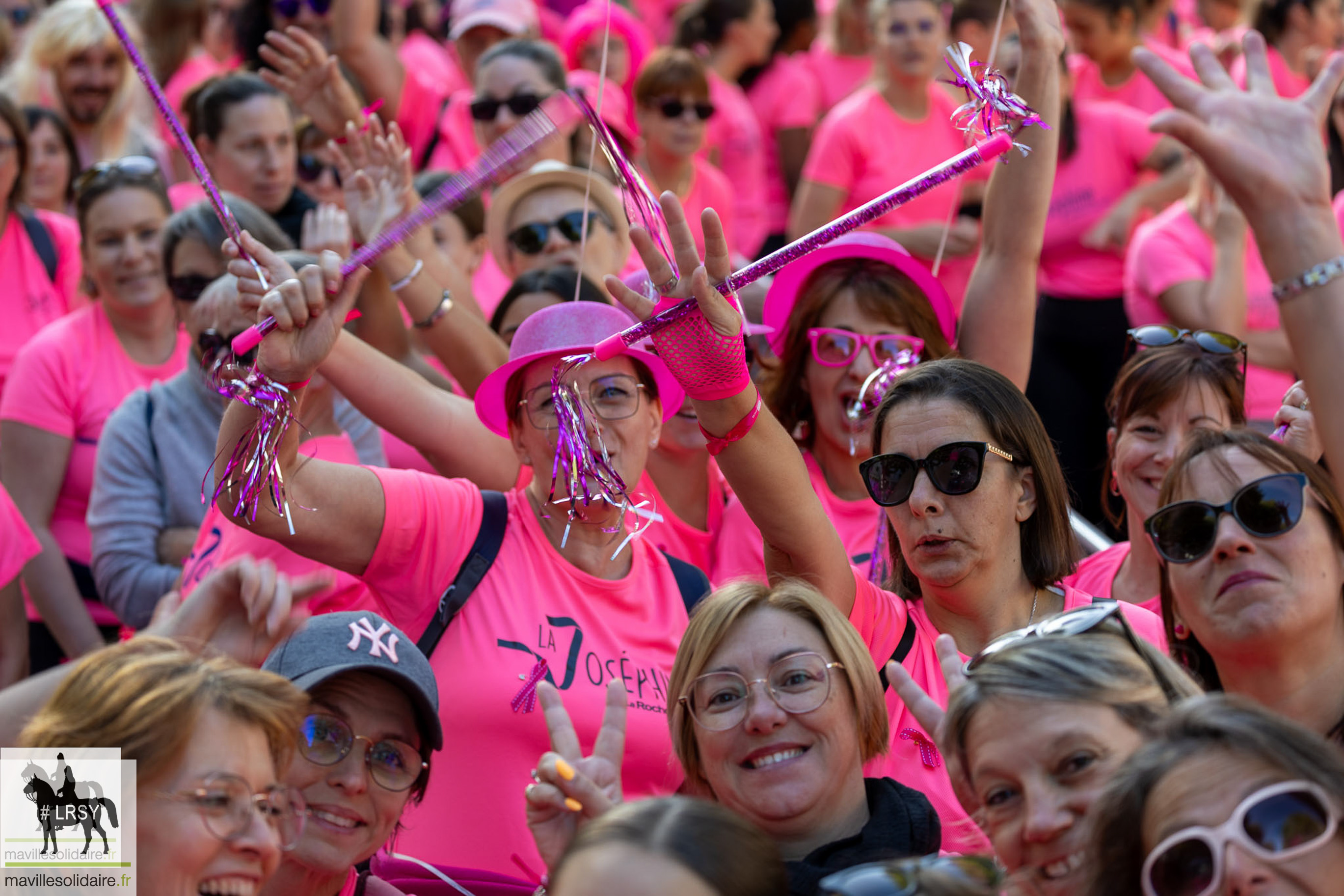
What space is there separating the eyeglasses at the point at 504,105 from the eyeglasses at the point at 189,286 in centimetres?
152

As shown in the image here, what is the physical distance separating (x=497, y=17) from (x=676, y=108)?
3.00ft

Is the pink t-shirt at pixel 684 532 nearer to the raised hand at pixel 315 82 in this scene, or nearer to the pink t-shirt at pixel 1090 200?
the raised hand at pixel 315 82

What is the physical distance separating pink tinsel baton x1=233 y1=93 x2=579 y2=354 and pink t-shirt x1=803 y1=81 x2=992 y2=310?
3.33m

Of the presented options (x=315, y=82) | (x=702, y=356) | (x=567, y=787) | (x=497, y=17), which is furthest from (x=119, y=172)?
(x=567, y=787)

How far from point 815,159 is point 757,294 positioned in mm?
1810

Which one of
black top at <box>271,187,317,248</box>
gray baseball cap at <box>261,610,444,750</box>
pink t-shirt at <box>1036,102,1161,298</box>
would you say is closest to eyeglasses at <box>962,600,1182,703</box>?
gray baseball cap at <box>261,610,444,750</box>

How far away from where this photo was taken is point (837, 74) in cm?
786

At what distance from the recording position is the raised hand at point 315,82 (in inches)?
184

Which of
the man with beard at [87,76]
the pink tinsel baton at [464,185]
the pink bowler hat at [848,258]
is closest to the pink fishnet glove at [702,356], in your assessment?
the pink tinsel baton at [464,185]

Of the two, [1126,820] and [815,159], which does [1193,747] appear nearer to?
[1126,820]

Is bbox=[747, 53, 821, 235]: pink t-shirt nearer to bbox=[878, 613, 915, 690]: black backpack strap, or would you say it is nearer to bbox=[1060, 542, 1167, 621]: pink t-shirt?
bbox=[1060, 542, 1167, 621]: pink t-shirt

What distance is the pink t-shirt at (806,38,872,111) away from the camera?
7.84 metres

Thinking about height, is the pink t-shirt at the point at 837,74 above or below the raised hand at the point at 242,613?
above

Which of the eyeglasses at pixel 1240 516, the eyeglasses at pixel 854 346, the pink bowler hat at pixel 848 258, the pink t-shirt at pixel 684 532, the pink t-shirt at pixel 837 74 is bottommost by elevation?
the eyeglasses at pixel 1240 516
